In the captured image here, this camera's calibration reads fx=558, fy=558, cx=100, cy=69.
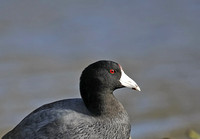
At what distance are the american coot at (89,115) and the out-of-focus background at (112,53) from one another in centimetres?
166

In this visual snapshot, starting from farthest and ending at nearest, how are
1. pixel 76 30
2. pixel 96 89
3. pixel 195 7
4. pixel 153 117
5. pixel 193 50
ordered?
pixel 195 7
pixel 76 30
pixel 193 50
pixel 153 117
pixel 96 89

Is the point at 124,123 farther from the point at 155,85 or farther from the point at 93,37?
the point at 93,37

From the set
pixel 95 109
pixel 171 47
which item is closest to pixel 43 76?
pixel 171 47

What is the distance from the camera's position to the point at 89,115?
6.09 m

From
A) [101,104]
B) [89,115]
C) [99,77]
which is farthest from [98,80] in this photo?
[89,115]

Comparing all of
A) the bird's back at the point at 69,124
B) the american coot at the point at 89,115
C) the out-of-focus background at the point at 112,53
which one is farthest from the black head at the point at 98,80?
the out-of-focus background at the point at 112,53

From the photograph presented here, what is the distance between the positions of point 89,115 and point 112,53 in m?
3.82

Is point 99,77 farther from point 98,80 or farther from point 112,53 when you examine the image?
point 112,53

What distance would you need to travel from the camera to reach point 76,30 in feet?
34.6

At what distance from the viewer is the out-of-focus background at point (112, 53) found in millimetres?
8336

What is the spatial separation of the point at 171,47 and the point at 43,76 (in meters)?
2.42

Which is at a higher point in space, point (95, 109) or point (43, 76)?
point (43, 76)

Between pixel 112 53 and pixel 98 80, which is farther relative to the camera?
pixel 112 53

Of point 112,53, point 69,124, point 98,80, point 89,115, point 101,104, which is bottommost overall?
point 69,124
